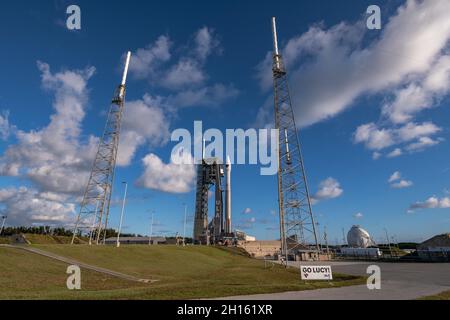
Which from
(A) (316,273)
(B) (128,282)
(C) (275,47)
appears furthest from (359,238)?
(B) (128,282)

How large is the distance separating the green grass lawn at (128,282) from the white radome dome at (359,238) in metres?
104

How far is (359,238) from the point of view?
138m

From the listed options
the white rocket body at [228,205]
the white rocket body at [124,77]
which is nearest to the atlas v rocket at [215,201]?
the white rocket body at [228,205]

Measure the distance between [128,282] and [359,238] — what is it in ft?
429

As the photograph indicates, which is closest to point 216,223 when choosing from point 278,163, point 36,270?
point 278,163

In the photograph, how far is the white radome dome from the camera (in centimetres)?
13638

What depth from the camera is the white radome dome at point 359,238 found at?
447ft

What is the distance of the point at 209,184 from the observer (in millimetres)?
119000

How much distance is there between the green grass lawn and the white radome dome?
340 feet

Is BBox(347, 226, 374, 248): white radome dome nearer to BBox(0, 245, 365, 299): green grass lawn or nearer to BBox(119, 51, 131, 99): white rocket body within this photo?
BBox(0, 245, 365, 299): green grass lawn
